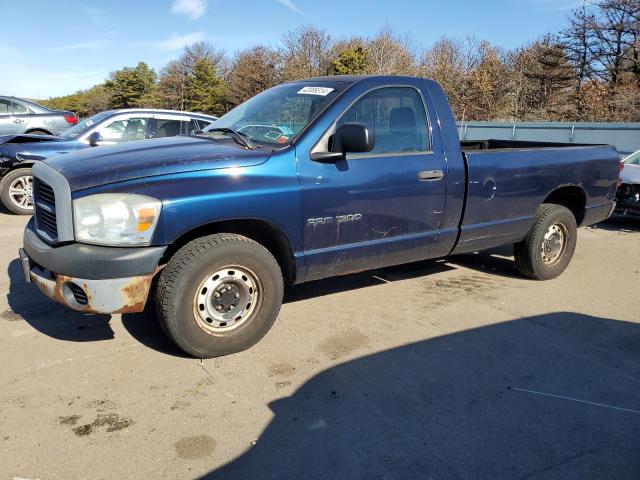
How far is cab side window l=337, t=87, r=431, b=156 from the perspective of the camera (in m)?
4.05

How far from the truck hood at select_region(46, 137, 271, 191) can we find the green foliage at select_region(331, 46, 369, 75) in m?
31.5

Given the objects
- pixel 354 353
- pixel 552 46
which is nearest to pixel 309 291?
pixel 354 353

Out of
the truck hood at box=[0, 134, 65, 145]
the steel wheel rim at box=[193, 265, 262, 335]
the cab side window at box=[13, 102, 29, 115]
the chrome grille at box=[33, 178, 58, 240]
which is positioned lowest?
the steel wheel rim at box=[193, 265, 262, 335]

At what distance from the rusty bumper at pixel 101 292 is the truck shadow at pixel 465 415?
94 cm

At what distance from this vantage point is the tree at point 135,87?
174 ft

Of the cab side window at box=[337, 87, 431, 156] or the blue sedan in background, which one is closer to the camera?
the cab side window at box=[337, 87, 431, 156]

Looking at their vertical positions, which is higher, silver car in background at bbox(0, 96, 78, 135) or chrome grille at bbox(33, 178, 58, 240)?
silver car in background at bbox(0, 96, 78, 135)

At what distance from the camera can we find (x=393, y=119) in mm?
4250

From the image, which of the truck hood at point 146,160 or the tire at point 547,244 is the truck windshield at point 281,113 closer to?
the truck hood at point 146,160

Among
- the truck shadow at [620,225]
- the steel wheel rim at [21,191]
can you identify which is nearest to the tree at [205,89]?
the steel wheel rim at [21,191]

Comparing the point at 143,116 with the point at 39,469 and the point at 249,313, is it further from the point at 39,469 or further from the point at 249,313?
the point at 39,469

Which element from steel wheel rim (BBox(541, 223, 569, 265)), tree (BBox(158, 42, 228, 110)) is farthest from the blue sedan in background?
tree (BBox(158, 42, 228, 110))

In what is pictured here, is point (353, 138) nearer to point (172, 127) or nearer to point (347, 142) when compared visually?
point (347, 142)

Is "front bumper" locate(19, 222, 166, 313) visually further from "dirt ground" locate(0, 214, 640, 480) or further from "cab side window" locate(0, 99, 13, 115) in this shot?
"cab side window" locate(0, 99, 13, 115)
